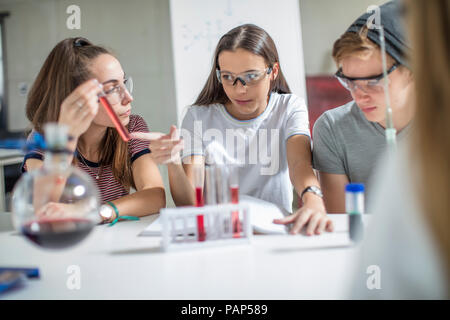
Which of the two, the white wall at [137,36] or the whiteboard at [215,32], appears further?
the white wall at [137,36]

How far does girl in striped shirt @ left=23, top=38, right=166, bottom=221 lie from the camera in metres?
1.36

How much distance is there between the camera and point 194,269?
0.94 metres

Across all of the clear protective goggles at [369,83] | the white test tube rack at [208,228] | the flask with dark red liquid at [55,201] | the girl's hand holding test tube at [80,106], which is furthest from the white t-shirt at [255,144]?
the flask with dark red liquid at [55,201]

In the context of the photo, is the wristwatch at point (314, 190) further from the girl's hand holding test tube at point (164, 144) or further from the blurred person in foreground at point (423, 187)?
the blurred person in foreground at point (423, 187)

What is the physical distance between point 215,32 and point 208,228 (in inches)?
108

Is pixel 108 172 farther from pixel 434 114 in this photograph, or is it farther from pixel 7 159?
pixel 7 159

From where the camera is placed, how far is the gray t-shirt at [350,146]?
1639 millimetres

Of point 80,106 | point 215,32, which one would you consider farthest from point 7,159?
point 80,106

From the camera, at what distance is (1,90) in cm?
412

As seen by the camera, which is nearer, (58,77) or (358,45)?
(358,45)

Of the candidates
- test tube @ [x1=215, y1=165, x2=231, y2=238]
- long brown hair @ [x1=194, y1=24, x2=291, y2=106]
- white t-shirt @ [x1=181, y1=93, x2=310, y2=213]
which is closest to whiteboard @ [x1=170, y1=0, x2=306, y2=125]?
long brown hair @ [x1=194, y1=24, x2=291, y2=106]

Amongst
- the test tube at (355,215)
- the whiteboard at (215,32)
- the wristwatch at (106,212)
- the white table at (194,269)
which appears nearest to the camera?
the white table at (194,269)

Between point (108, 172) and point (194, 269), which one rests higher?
point (108, 172)


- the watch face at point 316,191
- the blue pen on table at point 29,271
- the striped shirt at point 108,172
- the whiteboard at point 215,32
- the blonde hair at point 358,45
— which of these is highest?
the whiteboard at point 215,32
